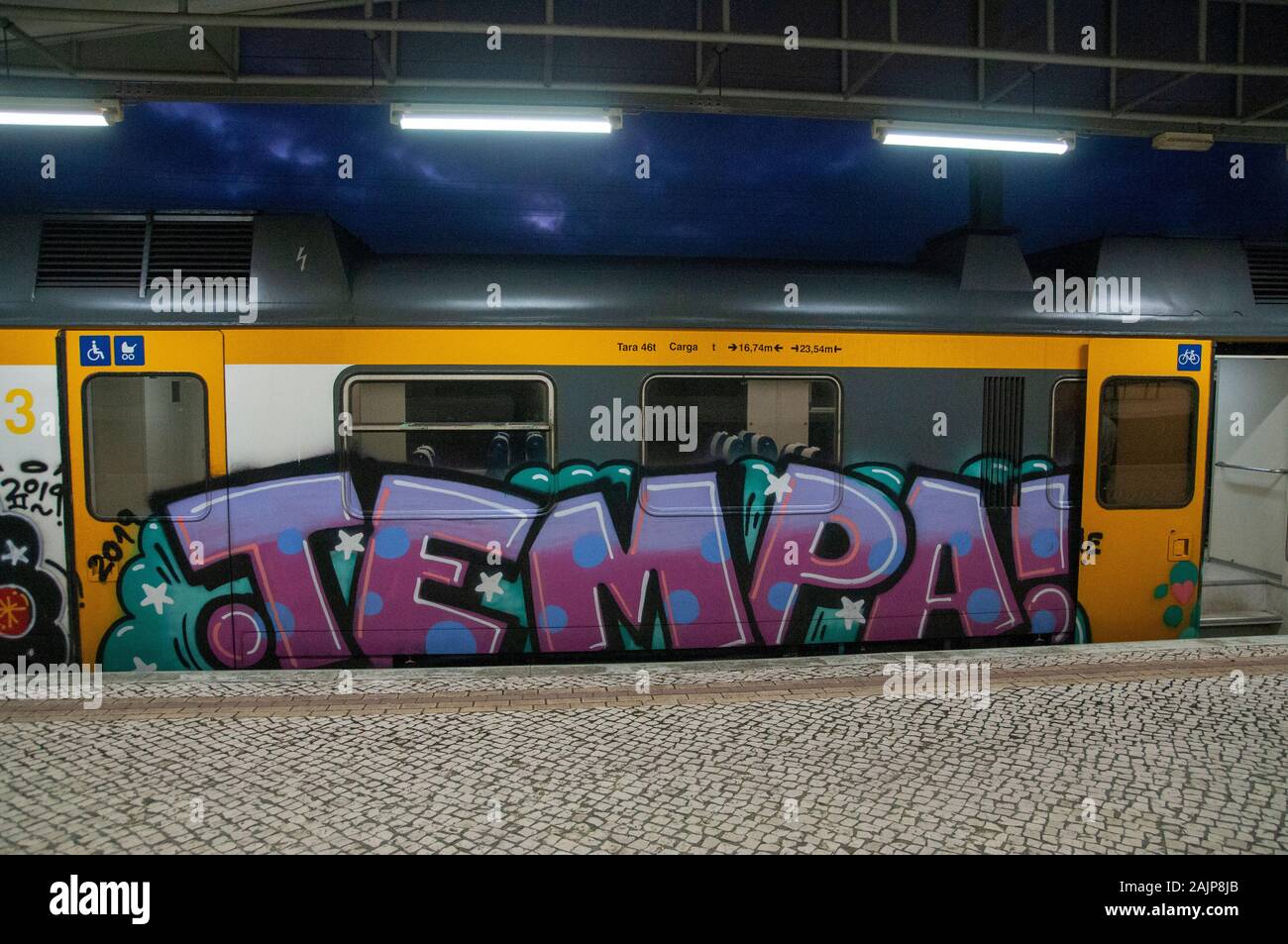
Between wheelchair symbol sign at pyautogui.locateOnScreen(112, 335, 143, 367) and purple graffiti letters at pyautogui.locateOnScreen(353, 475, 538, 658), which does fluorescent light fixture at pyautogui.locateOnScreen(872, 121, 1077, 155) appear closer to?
purple graffiti letters at pyautogui.locateOnScreen(353, 475, 538, 658)

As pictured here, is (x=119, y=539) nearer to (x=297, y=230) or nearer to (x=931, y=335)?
(x=297, y=230)

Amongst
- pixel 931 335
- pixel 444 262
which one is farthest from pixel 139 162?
pixel 931 335

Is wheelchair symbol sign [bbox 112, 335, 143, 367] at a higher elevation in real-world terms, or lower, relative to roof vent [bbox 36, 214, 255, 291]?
lower

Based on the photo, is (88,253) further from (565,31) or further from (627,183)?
(627,183)

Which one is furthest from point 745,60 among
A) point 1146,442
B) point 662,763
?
point 662,763

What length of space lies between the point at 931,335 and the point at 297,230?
4.39m

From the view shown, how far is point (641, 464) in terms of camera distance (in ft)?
18.9

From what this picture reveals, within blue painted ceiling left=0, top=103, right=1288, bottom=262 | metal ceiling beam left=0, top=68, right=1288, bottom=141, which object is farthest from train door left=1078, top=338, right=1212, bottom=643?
blue painted ceiling left=0, top=103, right=1288, bottom=262

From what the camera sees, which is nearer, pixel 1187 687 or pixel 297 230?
pixel 1187 687

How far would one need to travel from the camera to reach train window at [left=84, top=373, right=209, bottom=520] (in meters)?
5.40

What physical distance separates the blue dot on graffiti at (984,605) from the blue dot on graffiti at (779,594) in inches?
53.2

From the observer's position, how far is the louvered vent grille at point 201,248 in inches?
216

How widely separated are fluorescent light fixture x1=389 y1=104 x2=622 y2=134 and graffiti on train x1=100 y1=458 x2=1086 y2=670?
94.7 inches

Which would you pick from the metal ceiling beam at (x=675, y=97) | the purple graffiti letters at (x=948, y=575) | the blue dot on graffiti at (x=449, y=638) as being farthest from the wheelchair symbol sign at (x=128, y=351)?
the purple graffiti letters at (x=948, y=575)
